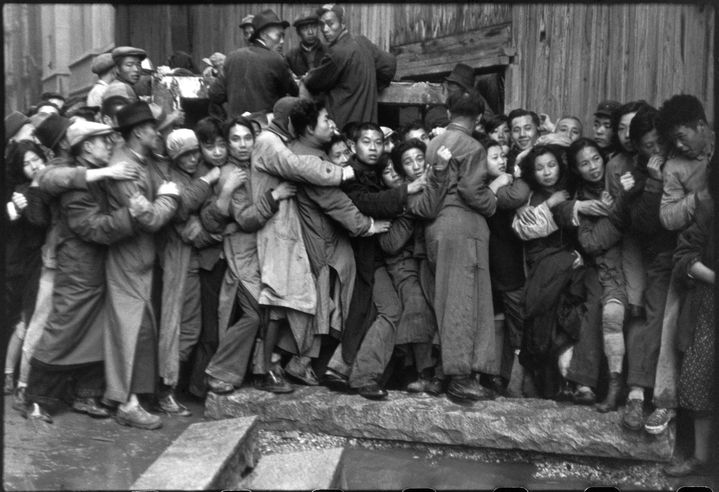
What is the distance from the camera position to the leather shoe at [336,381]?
20.5 ft

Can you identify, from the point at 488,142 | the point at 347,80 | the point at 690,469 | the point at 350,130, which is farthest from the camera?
the point at 347,80

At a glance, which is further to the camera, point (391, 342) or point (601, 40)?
point (601, 40)

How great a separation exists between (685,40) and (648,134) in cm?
120

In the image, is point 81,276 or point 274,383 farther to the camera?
point 274,383

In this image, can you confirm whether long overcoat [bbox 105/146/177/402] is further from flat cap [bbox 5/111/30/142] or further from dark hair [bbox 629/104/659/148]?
dark hair [bbox 629/104/659/148]

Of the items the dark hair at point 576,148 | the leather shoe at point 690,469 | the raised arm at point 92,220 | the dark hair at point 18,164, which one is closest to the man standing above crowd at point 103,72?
the dark hair at point 18,164

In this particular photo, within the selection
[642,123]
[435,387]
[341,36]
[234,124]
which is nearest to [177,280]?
[234,124]

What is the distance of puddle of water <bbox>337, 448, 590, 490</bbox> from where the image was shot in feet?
17.9

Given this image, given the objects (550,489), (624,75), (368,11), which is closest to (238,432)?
(550,489)

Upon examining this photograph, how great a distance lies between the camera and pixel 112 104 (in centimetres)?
650

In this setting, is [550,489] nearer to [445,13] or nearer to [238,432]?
[238,432]

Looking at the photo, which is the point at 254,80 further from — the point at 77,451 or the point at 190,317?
the point at 77,451

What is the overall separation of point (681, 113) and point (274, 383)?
10.4ft

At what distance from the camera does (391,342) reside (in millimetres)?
6215
